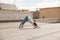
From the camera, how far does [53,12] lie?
95.2 feet

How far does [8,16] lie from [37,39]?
16860 millimetres

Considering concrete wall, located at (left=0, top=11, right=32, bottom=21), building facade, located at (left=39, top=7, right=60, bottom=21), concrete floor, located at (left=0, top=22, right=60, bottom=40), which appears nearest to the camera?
concrete floor, located at (left=0, top=22, right=60, bottom=40)

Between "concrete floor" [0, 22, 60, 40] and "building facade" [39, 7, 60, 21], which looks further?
"building facade" [39, 7, 60, 21]

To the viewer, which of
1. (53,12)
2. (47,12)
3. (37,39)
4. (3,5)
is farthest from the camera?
(3,5)

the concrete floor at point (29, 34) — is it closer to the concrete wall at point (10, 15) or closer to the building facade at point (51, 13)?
the concrete wall at point (10, 15)

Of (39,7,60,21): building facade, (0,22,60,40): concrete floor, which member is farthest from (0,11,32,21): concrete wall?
(0,22,60,40): concrete floor

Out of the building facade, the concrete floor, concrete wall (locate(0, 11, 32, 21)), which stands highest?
the concrete floor

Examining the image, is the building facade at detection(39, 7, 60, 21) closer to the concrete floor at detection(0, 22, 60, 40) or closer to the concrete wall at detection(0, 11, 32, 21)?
the concrete wall at detection(0, 11, 32, 21)

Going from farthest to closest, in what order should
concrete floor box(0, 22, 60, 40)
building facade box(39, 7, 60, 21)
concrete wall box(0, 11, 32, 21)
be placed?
building facade box(39, 7, 60, 21), concrete wall box(0, 11, 32, 21), concrete floor box(0, 22, 60, 40)

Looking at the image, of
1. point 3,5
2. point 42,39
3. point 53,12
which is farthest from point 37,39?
point 3,5

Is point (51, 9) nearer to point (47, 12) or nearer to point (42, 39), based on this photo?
point (47, 12)

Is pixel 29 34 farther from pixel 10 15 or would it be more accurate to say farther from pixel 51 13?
pixel 51 13

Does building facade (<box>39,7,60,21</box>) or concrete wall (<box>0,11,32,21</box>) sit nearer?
concrete wall (<box>0,11,32,21</box>)

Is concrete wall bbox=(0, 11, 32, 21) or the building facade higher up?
concrete wall bbox=(0, 11, 32, 21)
